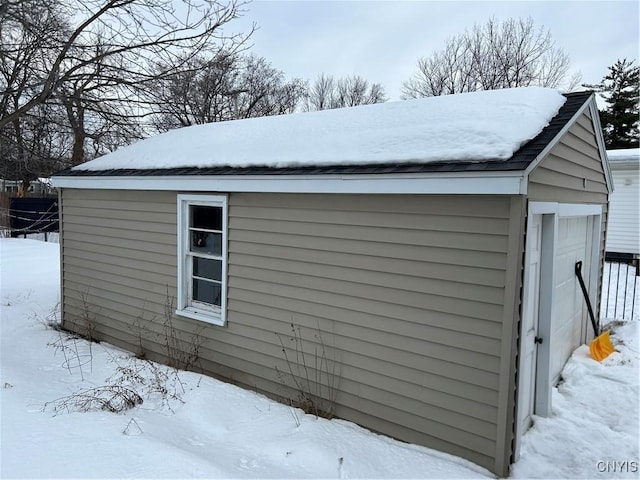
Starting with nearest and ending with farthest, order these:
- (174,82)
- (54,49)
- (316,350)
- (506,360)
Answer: (506,360)
(316,350)
(54,49)
(174,82)

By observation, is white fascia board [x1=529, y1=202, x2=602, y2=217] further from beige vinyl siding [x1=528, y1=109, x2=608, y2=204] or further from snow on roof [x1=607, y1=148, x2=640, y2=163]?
snow on roof [x1=607, y1=148, x2=640, y2=163]

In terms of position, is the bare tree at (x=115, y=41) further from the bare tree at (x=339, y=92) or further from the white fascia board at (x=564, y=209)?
the bare tree at (x=339, y=92)

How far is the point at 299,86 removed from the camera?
34.0 meters

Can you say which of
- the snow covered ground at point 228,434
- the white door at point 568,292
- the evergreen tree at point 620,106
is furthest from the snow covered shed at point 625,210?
the evergreen tree at point 620,106

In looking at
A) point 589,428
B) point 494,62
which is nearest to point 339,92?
point 494,62

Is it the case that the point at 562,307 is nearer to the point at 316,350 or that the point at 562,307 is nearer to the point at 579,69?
the point at 316,350

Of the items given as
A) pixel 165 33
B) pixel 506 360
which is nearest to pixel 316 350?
pixel 506 360

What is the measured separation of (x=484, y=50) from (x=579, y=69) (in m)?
5.40

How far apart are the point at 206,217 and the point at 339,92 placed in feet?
110

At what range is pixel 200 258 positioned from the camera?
5898 millimetres

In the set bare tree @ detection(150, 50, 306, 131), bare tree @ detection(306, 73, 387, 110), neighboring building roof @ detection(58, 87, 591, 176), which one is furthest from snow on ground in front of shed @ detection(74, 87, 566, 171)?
Answer: bare tree @ detection(306, 73, 387, 110)

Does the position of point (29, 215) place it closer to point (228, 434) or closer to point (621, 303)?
point (228, 434)

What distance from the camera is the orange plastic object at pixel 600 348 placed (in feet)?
19.9

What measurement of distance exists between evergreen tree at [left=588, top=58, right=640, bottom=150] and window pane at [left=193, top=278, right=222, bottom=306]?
27.8 meters
